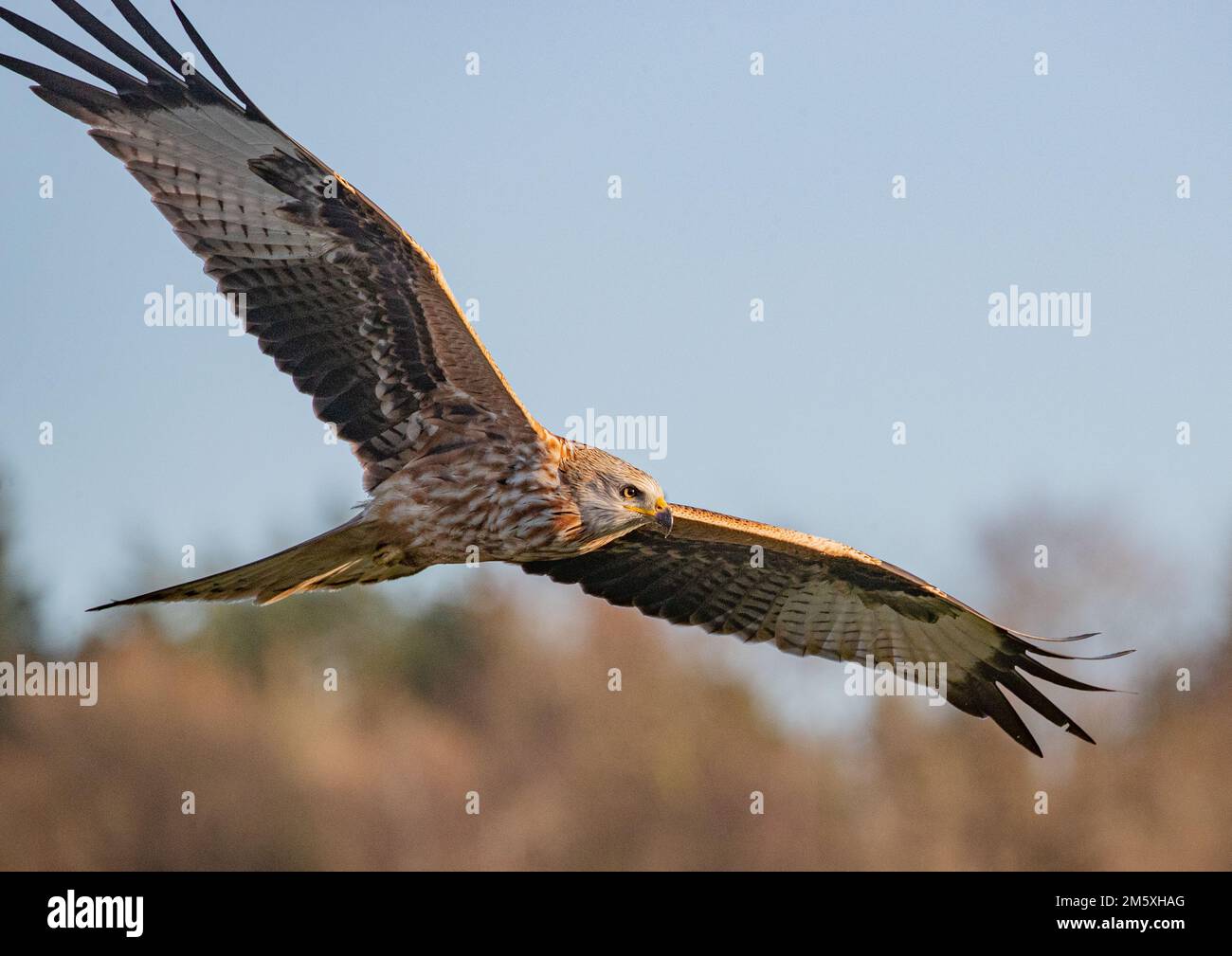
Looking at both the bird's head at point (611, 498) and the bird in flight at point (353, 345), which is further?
the bird's head at point (611, 498)

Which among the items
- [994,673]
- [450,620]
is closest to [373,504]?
[994,673]

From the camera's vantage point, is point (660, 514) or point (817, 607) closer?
point (660, 514)

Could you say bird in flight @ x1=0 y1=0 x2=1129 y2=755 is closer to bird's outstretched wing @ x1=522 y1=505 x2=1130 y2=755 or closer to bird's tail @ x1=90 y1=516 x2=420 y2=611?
bird's tail @ x1=90 y1=516 x2=420 y2=611

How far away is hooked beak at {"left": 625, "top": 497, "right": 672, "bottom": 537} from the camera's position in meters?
7.55

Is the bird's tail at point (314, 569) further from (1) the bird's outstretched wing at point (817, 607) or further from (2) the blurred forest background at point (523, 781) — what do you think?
(2) the blurred forest background at point (523, 781)

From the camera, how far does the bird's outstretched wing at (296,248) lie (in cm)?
716

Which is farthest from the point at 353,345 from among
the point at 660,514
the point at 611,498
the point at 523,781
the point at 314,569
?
the point at 523,781

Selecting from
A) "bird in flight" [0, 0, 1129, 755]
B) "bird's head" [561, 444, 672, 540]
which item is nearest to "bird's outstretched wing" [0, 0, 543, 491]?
"bird in flight" [0, 0, 1129, 755]

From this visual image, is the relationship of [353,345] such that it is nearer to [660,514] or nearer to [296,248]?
[296,248]

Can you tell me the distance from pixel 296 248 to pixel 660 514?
2050 mm

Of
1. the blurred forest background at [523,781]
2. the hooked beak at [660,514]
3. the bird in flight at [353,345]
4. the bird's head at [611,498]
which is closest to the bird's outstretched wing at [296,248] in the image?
the bird in flight at [353,345]

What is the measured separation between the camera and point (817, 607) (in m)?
9.02

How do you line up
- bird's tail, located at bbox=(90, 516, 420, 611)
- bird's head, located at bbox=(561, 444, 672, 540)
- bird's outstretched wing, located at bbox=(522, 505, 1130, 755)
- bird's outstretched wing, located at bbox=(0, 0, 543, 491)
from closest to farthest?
bird's tail, located at bbox=(90, 516, 420, 611)
bird's outstretched wing, located at bbox=(0, 0, 543, 491)
bird's head, located at bbox=(561, 444, 672, 540)
bird's outstretched wing, located at bbox=(522, 505, 1130, 755)
